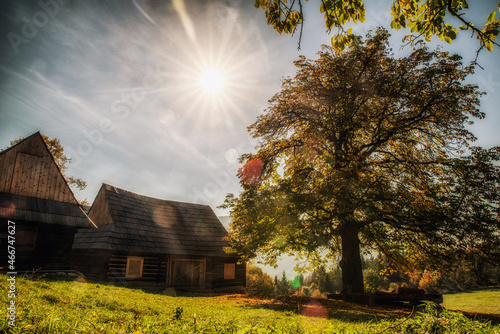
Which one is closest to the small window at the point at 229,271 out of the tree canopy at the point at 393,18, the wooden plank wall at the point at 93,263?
the wooden plank wall at the point at 93,263

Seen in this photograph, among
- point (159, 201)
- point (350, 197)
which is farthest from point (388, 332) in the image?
point (159, 201)

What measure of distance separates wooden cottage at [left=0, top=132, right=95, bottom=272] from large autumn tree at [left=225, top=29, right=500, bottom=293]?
9.00m

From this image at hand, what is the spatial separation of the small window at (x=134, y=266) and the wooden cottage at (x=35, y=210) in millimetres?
4139

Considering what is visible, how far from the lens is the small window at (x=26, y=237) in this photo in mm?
13055

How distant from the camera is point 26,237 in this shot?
1375 cm

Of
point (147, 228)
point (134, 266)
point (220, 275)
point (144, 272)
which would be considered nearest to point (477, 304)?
point (220, 275)

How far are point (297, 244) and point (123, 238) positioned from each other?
11534mm

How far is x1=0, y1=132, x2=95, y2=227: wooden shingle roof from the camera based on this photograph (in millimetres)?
12438

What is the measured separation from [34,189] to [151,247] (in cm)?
766

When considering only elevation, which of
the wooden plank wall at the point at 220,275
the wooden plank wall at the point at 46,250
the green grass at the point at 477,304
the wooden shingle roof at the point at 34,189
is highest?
the wooden shingle roof at the point at 34,189

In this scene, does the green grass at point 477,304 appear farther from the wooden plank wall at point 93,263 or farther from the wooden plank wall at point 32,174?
the wooden plank wall at point 32,174

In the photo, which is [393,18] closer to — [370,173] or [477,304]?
[370,173]

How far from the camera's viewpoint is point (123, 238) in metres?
17.1

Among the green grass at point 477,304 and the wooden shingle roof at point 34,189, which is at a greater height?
the wooden shingle roof at point 34,189
